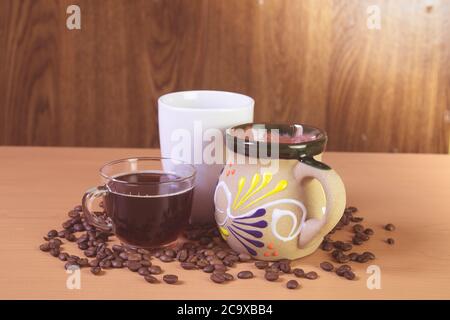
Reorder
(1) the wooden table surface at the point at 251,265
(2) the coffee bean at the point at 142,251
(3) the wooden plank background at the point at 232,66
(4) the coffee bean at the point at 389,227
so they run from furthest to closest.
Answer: (3) the wooden plank background at the point at 232,66, (4) the coffee bean at the point at 389,227, (2) the coffee bean at the point at 142,251, (1) the wooden table surface at the point at 251,265

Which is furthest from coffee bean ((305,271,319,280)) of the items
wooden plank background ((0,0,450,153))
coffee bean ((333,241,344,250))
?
wooden plank background ((0,0,450,153))

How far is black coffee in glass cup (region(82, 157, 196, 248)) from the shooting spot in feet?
3.01

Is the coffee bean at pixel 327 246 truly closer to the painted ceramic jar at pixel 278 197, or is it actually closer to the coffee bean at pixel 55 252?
the painted ceramic jar at pixel 278 197

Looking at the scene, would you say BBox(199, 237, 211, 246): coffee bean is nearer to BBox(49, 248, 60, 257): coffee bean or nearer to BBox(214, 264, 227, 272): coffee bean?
BBox(214, 264, 227, 272): coffee bean

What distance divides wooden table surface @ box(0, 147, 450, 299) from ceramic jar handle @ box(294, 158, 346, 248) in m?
0.06

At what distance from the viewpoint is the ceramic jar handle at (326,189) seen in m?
0.85

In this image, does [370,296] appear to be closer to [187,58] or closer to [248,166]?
[248,166]

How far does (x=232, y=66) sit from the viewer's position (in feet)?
5.48

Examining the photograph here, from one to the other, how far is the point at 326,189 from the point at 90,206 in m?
0.33

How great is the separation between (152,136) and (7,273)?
36.0 inches

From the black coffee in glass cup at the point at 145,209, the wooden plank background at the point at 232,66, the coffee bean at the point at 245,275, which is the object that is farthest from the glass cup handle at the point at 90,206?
Result: the wooden plank background at the point at 232,66

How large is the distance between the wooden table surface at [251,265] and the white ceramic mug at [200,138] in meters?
0.16

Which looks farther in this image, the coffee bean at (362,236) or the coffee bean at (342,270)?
the coffee bean at (362,236)

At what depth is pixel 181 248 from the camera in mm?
957
